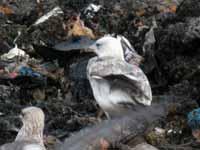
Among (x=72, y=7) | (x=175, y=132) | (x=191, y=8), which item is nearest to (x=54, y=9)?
(x=72, y=7)

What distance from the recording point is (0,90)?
6441 millimetres

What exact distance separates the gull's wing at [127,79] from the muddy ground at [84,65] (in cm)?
28

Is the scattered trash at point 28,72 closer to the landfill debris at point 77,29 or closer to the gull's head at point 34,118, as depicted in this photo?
the landfill debris at point 77,29

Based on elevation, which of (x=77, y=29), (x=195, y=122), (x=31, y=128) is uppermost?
(x=77, y=29)

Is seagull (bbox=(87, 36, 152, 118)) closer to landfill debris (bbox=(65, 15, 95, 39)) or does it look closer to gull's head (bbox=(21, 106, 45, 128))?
gull's head (bbox=(21, 106, 45, 128))

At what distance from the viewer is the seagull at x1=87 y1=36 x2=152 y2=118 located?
197 inches

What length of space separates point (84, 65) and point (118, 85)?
6.05 ft

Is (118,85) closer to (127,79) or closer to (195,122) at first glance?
(127,79)

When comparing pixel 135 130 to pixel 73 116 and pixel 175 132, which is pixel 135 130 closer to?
pixel 175 132

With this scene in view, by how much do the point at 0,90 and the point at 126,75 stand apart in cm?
194

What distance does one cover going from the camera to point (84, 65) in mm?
6879

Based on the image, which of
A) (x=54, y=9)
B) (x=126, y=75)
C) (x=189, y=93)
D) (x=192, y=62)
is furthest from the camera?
(x=54, y=9)

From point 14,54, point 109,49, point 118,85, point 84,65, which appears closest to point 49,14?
point 14,54

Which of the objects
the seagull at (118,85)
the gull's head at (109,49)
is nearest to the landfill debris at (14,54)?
the gull's head at (109,49)
